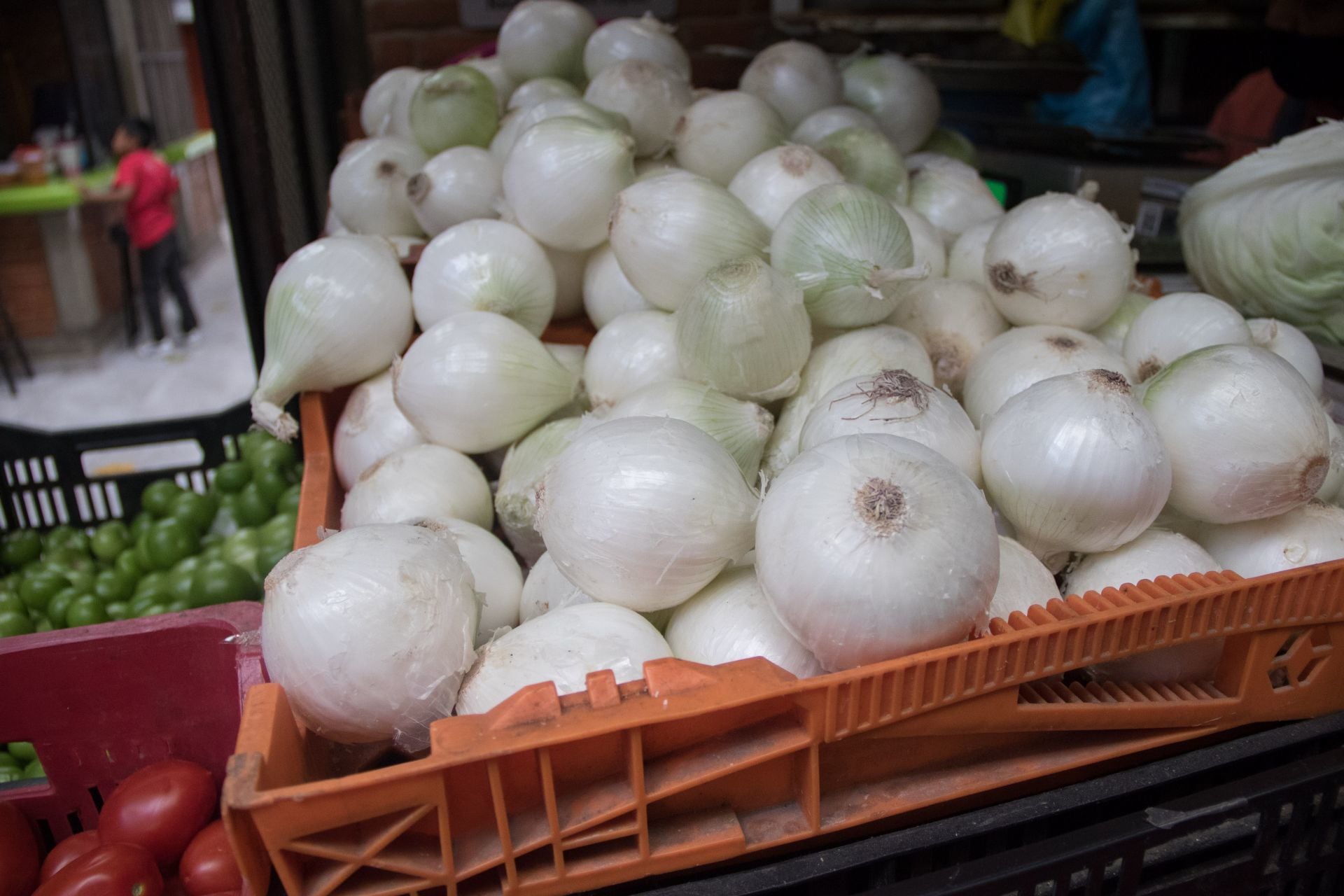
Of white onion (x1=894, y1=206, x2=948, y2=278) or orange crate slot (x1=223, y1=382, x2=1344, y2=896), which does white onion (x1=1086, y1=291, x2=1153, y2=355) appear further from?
orange crate slot (x1=223, y1=382, x2=1344, y2=896)

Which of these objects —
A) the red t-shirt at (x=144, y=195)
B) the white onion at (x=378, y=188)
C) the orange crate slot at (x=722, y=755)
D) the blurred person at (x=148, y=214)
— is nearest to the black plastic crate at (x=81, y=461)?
the white onion at (x=378, y=188)

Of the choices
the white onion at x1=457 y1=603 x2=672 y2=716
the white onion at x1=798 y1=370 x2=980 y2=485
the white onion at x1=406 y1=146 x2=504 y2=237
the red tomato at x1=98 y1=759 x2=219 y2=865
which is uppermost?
the white onion at x1=406 y1=146 x2=504 y2=237

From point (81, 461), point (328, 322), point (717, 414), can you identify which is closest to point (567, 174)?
point (328, 322)

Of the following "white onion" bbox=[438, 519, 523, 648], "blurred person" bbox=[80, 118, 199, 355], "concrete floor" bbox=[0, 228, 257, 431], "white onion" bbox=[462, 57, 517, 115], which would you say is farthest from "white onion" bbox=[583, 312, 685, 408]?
"blurred person" bbox=[80, 118, 199, 355]

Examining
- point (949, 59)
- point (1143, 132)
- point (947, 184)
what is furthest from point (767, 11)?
point (947, 184)

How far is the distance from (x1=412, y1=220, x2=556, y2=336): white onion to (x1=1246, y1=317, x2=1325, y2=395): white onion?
3.51 feet

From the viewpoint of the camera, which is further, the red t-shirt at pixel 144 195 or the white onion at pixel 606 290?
the red t-shirt at pixel 144 195

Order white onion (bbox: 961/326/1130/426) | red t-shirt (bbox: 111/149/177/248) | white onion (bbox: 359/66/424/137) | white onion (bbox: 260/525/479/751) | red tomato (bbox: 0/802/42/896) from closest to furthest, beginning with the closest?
1. white onion (bbox: 260/525/479/751)
2. red tomato (bbox: 0/802/42/896)
3. white onion (bbox: 961/326/1130/426)
4. white onion (bbox: 359/66/424/137)
5. red t-shirt (bbox: 111/149/177/248)

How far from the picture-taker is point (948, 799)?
0.82 m

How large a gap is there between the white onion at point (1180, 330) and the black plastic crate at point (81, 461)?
184cm

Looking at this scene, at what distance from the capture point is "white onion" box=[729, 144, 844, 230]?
4.68ft

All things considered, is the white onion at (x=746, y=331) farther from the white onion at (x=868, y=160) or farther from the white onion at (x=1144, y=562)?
the white onion at (x=868, y=160)

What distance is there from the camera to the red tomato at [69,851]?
1.10 m

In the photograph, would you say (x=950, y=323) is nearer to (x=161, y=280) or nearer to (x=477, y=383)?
(x=477, y=383)
